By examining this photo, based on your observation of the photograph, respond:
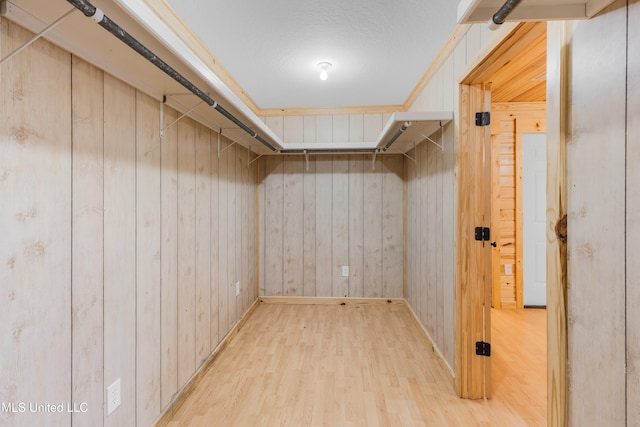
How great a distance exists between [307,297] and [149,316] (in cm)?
236

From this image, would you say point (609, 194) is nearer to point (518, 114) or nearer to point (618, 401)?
point (618, 401)

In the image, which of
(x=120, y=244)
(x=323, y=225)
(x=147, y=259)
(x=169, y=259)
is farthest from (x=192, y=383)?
(x=323, y=225)

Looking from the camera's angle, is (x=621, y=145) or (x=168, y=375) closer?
(x=621, y=145)

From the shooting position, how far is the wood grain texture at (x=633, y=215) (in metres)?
0.78

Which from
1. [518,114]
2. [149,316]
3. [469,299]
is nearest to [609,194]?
[469,299]

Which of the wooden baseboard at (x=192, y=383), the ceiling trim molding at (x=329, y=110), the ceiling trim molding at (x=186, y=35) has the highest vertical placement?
the ceiling trim molding at (x=329, y=110)

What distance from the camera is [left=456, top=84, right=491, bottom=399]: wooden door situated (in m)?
1.94

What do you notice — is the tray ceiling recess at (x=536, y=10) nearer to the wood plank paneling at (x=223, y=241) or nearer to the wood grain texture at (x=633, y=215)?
the wood grain texture at (x=633, y=215)

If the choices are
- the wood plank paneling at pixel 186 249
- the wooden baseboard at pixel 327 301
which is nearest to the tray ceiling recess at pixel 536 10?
the wood plank paneling at pixel 186 249

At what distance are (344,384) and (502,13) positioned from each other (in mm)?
2148

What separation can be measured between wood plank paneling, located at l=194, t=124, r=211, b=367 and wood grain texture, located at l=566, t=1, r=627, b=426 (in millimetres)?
2022

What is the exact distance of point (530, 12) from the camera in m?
0.87

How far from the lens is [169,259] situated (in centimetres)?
179

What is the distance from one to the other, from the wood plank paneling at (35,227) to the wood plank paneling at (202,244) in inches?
40.4
